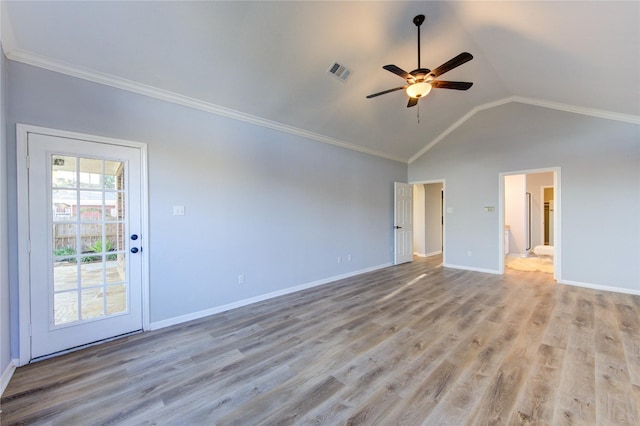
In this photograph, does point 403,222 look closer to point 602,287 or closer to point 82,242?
point 602,287

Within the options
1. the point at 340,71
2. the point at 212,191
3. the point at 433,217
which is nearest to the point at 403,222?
the point at 433,217

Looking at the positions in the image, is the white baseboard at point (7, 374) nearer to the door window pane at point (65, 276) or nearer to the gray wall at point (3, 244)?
the gray wall at point (3, 244)

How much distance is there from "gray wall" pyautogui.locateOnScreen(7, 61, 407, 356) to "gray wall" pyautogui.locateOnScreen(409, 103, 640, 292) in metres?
3.02

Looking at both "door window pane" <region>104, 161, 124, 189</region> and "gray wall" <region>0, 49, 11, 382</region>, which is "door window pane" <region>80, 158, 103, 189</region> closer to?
"door window pane" <region>104, 161, 124, 189</region>

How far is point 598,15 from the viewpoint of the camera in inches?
94.2

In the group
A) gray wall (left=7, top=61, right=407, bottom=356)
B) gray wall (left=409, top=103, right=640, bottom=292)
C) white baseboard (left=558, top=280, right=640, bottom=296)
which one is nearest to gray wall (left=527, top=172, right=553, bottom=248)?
gray wall (left=409, top=103, right=640, bottom=292)

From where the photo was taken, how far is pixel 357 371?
7.22ft

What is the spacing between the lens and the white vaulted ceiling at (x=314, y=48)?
231 centimetres

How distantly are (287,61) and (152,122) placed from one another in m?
1.75

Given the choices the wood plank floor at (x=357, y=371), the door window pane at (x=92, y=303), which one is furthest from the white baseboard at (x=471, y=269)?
the door window pane at (x=92, y=303)

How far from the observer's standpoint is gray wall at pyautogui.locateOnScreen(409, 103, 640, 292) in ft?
13.9

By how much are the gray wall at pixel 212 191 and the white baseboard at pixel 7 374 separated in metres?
0.41

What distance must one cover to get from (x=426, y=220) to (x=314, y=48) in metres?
6.15

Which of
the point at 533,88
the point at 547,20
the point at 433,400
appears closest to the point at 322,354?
the point at 433,400
